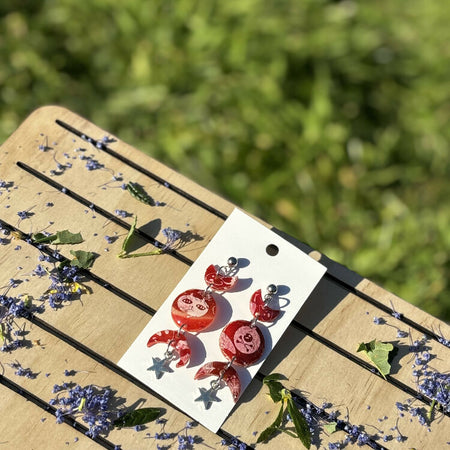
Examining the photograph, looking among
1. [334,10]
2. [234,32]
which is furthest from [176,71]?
[334,10]

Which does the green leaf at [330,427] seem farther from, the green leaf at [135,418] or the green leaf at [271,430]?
the green leaf at [135,418]

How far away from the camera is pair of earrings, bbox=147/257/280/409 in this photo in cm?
132

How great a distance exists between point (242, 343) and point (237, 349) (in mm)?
17

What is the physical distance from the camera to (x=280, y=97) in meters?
2.43

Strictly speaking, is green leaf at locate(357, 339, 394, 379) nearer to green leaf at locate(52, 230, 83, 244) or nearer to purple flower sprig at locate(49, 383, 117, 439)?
purple flower sprig at locate(49, 383, 117, 439)

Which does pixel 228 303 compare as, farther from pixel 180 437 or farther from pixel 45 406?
pixel 45 406

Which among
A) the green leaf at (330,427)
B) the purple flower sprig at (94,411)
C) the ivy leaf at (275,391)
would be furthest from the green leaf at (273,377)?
the purple flower sprig at (94,411)

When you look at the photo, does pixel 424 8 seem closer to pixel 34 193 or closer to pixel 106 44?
pixel 106 44

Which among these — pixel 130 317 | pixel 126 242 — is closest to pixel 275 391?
pixel 130 317

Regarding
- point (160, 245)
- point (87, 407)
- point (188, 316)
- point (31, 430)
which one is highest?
point (160, 245)

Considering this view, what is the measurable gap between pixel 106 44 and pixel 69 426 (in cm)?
176

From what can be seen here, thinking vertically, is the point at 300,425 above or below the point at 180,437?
above

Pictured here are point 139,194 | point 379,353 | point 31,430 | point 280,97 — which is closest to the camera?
point 31,430

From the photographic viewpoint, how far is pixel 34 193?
4.85ft
